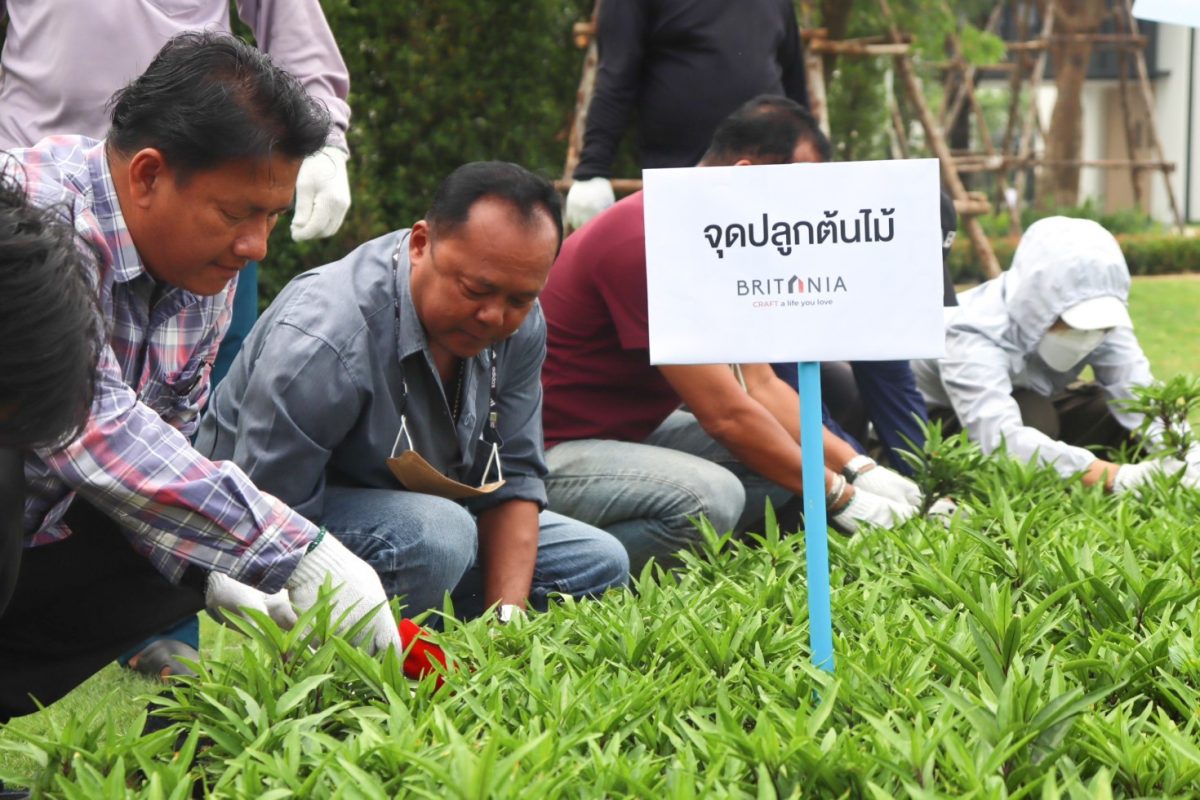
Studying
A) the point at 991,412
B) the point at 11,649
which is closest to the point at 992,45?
the point at 991,412

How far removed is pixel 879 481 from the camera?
4109 mm

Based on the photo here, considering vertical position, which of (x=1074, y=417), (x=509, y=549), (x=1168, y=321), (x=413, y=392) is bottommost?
(x=1168, y=321)

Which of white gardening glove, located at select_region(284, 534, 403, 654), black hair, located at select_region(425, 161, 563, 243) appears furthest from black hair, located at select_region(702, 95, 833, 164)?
white gardening glove, located at select_region(284, 534, 403, 654)

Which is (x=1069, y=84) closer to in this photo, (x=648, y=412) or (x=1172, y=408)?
(x=1172, y=408)

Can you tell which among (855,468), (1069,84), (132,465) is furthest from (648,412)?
(1069,84)

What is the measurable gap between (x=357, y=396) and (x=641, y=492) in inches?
40.9

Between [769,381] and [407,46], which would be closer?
[769,381]

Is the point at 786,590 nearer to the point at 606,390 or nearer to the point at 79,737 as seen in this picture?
the point at 79,737

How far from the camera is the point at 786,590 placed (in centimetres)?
260

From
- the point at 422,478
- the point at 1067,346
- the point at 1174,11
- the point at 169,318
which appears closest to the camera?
the point at 169,318

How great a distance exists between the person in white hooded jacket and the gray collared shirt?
6.24 ft

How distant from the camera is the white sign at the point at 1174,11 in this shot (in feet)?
12.4

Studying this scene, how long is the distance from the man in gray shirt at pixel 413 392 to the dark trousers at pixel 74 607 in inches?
11.6

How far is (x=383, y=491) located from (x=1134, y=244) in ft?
40.5
